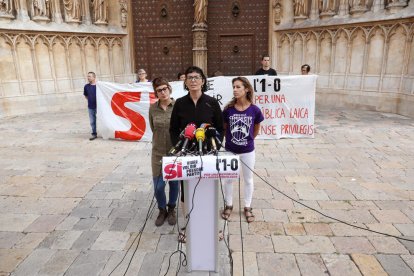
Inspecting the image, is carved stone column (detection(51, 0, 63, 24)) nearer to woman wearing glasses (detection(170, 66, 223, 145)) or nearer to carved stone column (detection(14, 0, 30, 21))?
carved stone column (detection(14, 0, 30, 21))

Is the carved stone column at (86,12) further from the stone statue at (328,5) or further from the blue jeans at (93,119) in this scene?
the stone statue at (328,5)

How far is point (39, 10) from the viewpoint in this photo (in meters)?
10.9

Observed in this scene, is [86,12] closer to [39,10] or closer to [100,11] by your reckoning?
[100,11]

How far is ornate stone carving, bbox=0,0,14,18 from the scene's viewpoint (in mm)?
10122

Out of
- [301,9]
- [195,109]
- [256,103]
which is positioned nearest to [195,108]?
[195,109]

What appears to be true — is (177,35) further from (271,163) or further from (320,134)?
(271,163)

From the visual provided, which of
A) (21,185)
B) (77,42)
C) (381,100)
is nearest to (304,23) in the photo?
(381,100)

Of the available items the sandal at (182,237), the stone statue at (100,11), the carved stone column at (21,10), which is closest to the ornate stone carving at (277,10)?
the stone statue at (100,11)

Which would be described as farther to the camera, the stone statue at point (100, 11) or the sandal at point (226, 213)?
the stone statue at point (100, 11)

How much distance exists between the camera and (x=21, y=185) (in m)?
5.25

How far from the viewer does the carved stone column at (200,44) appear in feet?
41.4

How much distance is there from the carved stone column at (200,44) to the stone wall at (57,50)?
2.73 meters

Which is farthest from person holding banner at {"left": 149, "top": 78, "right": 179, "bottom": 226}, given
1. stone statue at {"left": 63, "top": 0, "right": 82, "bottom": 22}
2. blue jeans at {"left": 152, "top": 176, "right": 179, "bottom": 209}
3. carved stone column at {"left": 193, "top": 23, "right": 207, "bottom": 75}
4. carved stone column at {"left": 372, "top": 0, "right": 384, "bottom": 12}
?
stone statue at {"left": 63, "top": 0, "right": 82, "bottom": 22}

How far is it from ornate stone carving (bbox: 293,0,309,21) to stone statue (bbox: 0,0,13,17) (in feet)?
30.9
